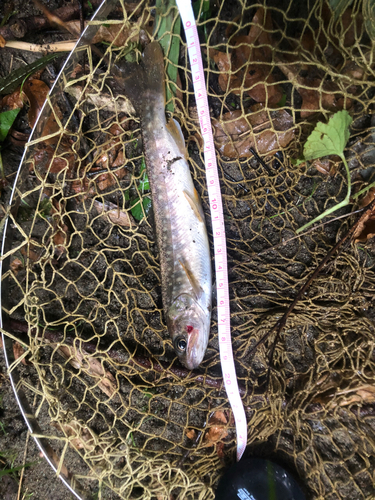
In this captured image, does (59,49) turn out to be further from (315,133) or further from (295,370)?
(295,370)

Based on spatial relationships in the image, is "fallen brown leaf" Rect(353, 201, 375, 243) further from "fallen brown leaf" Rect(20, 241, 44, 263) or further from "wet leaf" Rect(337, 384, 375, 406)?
"fallen brown leaf" Rect(20, 241, 44, 263)

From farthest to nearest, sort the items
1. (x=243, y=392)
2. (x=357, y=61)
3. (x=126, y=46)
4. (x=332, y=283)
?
1. (x=243, y=392)
2. (x=332, y=283)
3. (x=126, y=46)
4. (x=357, y=61)

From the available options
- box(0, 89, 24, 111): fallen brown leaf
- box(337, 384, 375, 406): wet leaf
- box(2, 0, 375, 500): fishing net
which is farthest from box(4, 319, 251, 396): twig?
box(0, 89, 24, 111): fallen brown leaf

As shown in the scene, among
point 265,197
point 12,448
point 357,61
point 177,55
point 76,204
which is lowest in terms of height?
point 12,448

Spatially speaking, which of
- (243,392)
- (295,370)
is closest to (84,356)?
(243,392)

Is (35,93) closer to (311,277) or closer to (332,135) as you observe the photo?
(332,135)

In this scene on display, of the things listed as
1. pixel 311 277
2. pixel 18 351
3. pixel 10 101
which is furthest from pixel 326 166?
pixel 18 351

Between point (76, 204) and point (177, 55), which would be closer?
point (177, 55)
